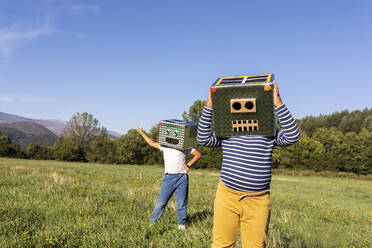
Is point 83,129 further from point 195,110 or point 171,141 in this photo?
point 171,141

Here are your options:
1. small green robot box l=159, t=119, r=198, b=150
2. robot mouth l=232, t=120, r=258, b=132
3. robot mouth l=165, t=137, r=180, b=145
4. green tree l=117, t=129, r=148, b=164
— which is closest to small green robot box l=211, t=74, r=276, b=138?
robot mouth l=232, t=120, r=258, b=132

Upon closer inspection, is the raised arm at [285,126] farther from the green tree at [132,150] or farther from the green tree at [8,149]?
the green tree at [8,149]

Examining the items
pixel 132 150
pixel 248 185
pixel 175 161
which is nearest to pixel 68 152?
pixel 132 150

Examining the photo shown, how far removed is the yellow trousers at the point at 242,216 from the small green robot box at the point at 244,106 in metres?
0.69

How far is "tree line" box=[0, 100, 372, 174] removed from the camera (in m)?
46.0

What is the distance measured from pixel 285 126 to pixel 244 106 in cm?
58

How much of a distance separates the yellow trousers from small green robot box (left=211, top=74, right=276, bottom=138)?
0.69m

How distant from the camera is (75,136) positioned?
79.9 meters

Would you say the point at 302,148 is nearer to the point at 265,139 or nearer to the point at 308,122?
the point at 308,122

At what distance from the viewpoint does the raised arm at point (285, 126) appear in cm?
282

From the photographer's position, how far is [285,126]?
2914 millimetres

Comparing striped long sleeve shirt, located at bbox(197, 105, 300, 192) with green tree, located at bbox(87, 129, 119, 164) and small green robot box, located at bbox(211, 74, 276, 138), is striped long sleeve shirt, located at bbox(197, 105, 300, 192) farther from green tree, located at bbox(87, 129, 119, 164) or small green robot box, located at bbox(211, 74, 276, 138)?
green tree, located at bbox(87, 129, 119, 164)

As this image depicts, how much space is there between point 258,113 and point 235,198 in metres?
0.97

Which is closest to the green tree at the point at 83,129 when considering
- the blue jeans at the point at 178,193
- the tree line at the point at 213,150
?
the tree line at the point at 213,150
